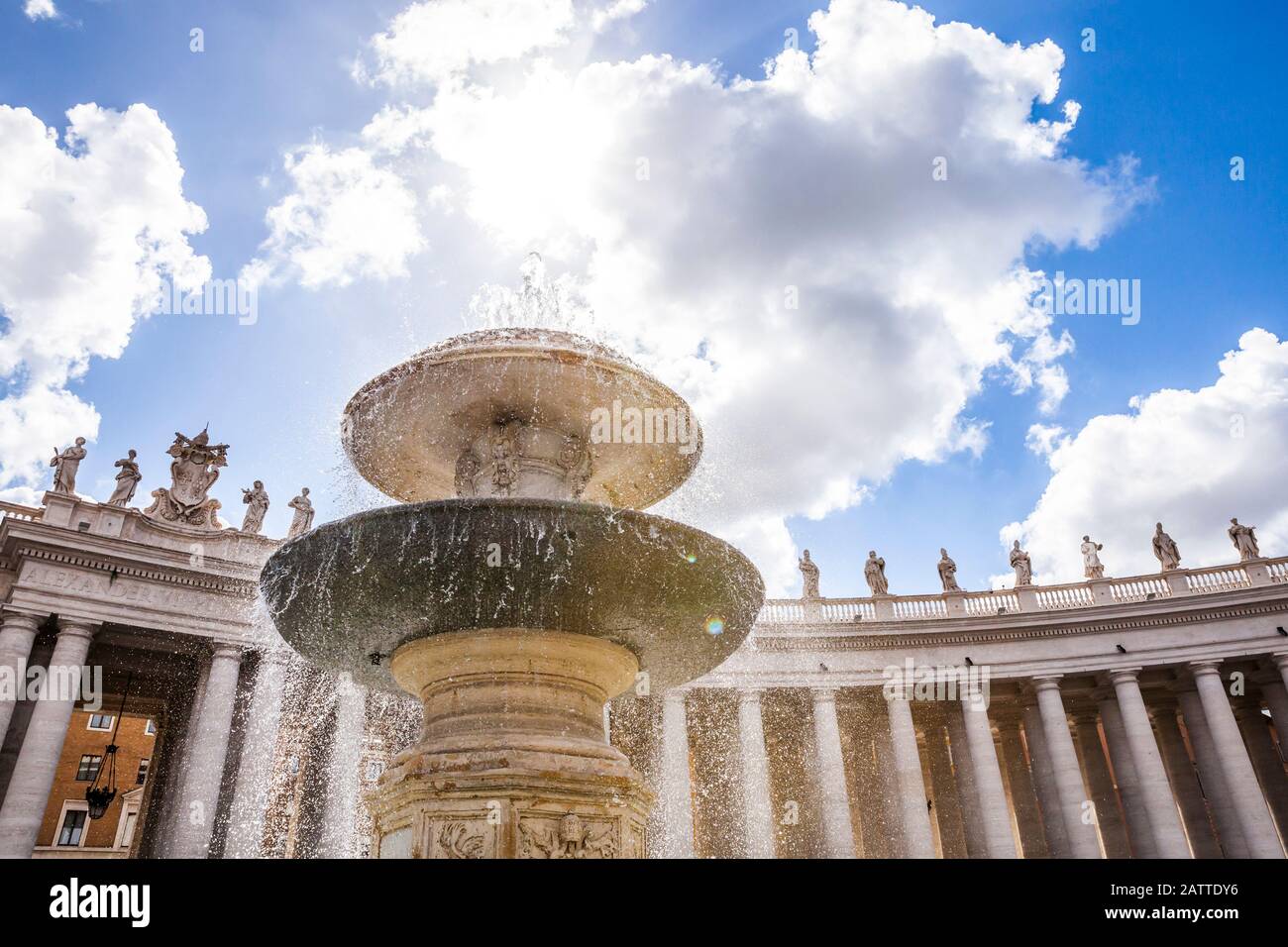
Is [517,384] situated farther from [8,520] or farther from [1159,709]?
[1159,709]

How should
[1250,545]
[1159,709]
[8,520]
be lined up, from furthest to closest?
[1159,709]
[1250,545]
[8,520]

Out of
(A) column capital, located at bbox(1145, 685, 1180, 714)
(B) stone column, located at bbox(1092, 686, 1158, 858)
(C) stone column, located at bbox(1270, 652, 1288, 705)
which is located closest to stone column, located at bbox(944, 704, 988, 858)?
(B) stone column, located at bbox(1092, 686, 1158, 858)

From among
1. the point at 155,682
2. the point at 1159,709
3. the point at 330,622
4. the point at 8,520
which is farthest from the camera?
the point at 1159,709

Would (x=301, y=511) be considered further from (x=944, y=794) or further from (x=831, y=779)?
(x=944, y=794)

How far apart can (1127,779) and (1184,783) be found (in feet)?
15.4

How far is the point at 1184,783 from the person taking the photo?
33.2 m

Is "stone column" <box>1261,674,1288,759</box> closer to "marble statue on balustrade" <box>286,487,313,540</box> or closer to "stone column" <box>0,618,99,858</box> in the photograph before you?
"marble statue on balustrade" <box>286,487,313,540</box>

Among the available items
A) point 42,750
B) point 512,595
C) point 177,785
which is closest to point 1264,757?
point 512,595

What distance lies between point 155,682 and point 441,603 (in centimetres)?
2644

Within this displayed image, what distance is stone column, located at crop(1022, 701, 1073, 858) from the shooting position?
3016cm

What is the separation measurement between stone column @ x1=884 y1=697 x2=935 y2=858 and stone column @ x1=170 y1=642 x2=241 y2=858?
21731mm
